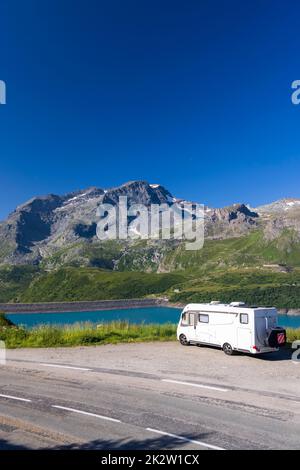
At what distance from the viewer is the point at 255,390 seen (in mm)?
19625

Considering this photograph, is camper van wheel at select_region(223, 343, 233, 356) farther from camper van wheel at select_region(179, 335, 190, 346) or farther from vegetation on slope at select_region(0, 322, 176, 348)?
vegetation on slope at select_region(0, 322, 176, 348)

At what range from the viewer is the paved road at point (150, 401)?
13517mm

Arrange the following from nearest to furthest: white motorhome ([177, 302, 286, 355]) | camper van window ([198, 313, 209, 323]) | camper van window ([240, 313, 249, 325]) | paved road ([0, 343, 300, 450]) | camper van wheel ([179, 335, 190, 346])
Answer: paved road ([0, 343, 300, 450])
white motorhome ([177, 302, 286, 355])
camper van window ([240, 313, 249, 325])
camper van window ([198, 313, 209, 323])
camper van wheel ([179, 335, 190, 346])

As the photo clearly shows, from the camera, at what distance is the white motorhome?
2648 cm

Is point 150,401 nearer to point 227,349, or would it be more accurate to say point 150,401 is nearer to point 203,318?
point 227,349

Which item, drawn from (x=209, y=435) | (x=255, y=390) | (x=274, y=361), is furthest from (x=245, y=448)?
(x=274, y=361)

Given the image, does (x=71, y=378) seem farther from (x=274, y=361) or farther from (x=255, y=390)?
(x=274, y=361)

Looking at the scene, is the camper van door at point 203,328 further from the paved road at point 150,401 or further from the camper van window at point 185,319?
the paved road at point 150,401

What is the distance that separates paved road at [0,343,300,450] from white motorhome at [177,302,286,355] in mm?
→ 927

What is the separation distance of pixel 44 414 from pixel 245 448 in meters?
7.60

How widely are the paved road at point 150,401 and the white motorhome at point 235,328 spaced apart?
3.04 ft

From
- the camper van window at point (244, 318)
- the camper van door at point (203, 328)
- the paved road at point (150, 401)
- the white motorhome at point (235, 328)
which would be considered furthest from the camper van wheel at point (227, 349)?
the camper van window at point (244, 318)

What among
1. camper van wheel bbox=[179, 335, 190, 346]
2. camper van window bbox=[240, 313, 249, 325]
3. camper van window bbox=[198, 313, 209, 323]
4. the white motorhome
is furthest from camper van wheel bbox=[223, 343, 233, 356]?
camper van wheel bbox=[179, 335, 190, 346]
